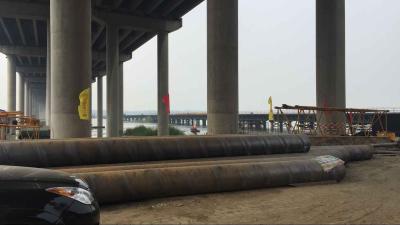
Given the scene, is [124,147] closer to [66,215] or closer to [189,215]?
[189,215]

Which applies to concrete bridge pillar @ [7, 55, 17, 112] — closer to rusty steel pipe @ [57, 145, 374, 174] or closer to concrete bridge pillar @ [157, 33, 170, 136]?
concrete bridge pillar @ [157, 33, 170, 136]

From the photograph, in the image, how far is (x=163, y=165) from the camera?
8.65m

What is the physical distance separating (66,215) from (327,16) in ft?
88.7

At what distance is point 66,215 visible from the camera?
393 centimetres

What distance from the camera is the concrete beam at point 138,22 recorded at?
40916 mm

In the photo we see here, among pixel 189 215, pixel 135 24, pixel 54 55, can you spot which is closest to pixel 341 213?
pixel 189 215

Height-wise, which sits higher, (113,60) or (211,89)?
(113,60)

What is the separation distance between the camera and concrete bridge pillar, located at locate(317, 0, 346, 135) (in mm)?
28125

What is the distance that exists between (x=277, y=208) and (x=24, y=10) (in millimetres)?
34359

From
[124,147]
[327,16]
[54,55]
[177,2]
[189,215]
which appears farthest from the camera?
[177,2]

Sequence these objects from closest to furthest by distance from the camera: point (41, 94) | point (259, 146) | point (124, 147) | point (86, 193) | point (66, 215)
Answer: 1. point (66, 215)
2. point (86, 193)
3. point (124, 147)
4. point (259, 146)
5. point (41, 94)

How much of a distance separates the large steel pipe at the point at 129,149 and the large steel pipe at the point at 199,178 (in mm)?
1579

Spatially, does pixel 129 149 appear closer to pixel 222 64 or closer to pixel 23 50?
pixel 222 64

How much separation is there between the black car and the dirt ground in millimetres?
2119
